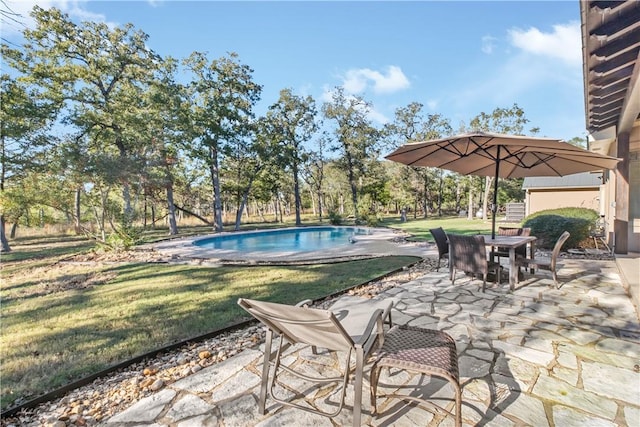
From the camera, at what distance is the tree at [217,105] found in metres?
16.9

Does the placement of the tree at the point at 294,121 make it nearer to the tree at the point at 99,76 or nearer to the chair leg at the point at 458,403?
the tree at the point at 99,76

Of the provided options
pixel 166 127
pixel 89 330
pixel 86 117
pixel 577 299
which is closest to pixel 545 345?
pixel 577 299

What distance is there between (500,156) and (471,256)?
86.1 inches

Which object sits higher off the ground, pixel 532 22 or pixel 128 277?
pixel 532 22

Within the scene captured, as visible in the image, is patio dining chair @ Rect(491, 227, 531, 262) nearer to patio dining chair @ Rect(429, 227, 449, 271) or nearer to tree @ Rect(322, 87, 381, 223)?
patio dining chair @ Rect(429, 227, 449, 271)

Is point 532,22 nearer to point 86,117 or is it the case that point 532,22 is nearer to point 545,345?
point 545,345

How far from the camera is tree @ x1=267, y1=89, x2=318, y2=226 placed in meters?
22.0

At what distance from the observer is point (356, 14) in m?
8.26

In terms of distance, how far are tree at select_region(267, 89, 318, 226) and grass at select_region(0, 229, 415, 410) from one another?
50.7ft

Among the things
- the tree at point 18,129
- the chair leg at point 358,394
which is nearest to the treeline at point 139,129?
the tree at point 18,129

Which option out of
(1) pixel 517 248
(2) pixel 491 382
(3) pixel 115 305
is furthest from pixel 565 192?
(3) pixel 115 305

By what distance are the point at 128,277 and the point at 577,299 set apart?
806cm

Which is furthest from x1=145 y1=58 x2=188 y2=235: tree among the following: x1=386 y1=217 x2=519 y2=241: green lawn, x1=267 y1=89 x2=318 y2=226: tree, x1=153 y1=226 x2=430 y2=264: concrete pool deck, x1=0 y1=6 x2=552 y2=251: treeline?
x1=386 y1=217 x2=519 y2=241: green lawn

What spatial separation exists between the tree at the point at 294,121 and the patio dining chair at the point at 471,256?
57.0 feet
